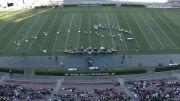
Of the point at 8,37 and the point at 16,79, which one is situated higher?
the point at 8,37

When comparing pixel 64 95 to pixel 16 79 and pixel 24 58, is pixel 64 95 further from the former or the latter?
pixel 24 58

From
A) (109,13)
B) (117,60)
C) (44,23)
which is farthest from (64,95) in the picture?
(109,13)

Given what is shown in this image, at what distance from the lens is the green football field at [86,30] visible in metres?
75.8

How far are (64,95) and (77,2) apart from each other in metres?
64.7

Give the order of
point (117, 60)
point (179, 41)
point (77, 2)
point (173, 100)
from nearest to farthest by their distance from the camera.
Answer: point (173, 100), point (117, 60), point (179, 41), point (77, 2)

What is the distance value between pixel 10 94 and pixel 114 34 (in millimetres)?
37209

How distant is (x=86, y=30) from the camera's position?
8525cm

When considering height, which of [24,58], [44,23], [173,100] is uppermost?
[44,23]

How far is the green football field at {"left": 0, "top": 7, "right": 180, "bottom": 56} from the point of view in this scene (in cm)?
7581

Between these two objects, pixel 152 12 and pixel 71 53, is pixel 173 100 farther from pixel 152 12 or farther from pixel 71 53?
pixel 152 12

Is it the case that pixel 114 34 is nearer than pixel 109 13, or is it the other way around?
pixel 114 34

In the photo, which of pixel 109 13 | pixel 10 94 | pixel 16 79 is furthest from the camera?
pixel 109 13

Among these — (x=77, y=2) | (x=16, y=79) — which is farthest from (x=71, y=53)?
(x=77, y=2)

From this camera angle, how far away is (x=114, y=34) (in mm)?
82062
